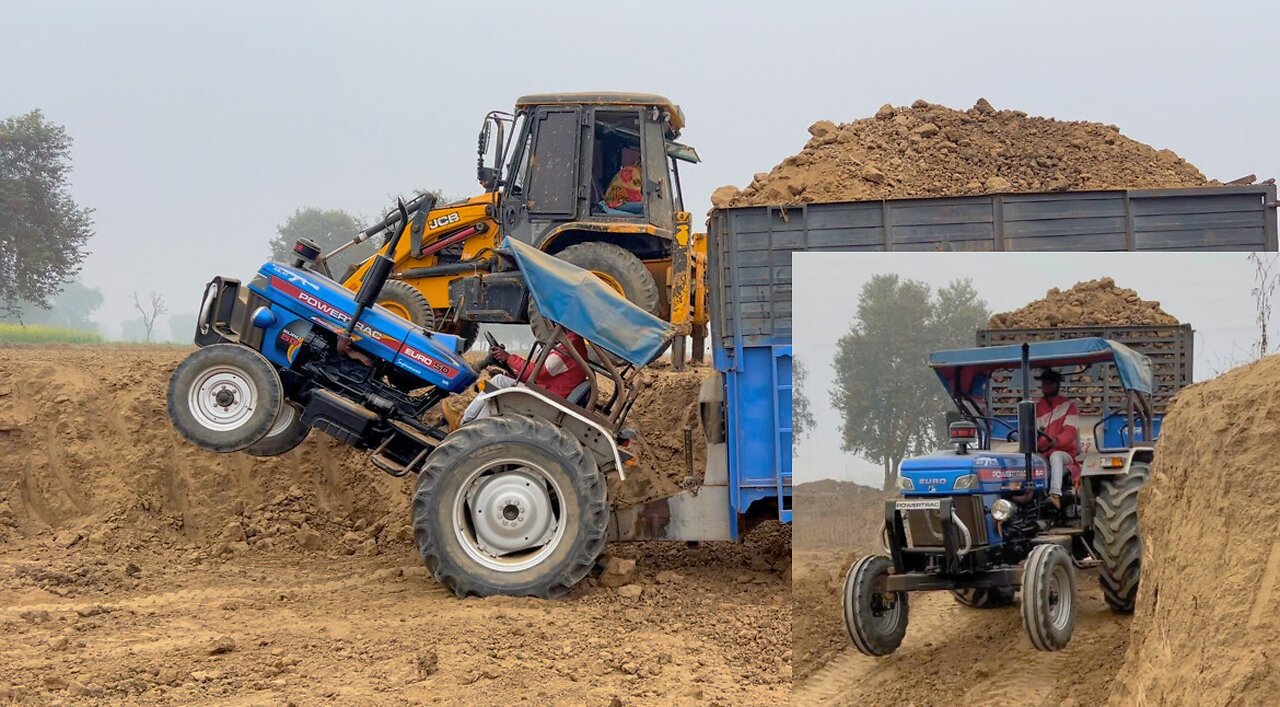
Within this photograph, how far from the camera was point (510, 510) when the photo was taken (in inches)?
327

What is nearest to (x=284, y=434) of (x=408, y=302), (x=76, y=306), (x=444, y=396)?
(x=444, y=396)

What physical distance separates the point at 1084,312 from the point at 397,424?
528 cm

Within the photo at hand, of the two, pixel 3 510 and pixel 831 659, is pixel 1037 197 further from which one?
pixel 3 510

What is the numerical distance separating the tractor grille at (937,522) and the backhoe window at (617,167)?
627 centimetres

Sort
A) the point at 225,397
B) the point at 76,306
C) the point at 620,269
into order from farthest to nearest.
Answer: the point at 76,306, the point at 620,269, the point at 225,397

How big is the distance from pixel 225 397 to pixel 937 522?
4.77 metres

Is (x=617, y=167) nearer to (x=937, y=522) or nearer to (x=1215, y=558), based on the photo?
(x=937, y=522)

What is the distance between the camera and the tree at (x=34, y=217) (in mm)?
29734

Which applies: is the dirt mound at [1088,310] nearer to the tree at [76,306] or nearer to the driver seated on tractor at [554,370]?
the driver seated on tractor at [554,370]

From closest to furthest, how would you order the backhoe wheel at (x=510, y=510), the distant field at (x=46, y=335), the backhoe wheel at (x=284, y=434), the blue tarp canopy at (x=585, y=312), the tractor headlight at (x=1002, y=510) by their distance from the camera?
the tractor headlight at (x=1002, y=510)
the backhoe wheel at (x=510, y=510)
the blue tarp canopy at (x=585, y=312)
the backhoe wheel at (x=284, y=434)
the distant field at (x=46, y=335)

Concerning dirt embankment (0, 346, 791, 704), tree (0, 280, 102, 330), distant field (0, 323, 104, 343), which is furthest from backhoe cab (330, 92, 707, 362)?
tree (0, 280, 102, 330)

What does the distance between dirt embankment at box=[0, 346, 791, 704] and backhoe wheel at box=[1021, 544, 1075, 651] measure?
163 centimetres

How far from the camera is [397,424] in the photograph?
896cm

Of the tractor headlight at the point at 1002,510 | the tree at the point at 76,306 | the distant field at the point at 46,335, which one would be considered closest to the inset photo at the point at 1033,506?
the tractor headlight at the point at 1002,510
